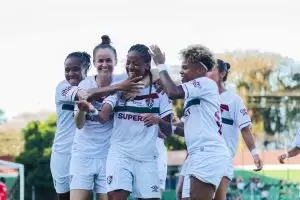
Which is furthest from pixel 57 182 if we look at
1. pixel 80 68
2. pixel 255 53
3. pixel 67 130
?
pixel 255 53

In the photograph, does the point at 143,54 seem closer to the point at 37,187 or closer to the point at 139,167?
the point at 139,167

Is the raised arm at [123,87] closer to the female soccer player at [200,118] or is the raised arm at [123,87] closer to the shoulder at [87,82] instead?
the female soccer player at [200,118]

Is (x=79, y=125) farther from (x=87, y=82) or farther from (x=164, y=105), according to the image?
(x=164, y=105)

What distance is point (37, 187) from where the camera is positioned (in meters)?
58.2

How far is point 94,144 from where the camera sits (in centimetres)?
1027

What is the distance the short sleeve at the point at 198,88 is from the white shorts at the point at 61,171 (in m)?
2.38

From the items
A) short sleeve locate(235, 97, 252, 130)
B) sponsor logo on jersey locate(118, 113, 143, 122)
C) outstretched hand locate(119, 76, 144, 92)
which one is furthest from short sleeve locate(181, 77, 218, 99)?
short sleeve locate(235, 97, 252, 130)

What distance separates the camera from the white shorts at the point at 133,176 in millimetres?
9547

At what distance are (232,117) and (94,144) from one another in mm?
2032

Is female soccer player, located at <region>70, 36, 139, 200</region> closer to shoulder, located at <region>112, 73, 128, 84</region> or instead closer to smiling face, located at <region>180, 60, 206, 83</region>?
shoulder, located at <region>112, 73, 128, 84</region>

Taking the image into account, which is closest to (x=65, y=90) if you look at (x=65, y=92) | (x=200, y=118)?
(x=65, y=92)

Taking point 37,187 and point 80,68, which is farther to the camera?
point 37,187

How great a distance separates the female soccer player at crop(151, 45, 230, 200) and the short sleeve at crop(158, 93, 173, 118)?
497 mm

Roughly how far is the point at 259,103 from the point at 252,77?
2.12 meters
